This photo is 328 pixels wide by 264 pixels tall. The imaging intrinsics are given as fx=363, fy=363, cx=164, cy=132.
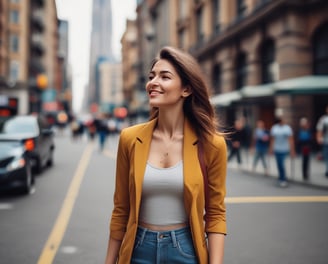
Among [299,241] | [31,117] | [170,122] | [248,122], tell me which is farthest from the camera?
[248,122]

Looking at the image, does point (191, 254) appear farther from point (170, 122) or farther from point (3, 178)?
point (3, 178)

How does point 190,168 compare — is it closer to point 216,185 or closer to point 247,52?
point 216,185

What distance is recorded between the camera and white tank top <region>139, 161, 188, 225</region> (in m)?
1.94

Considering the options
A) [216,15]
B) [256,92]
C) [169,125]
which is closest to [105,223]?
[169,125]

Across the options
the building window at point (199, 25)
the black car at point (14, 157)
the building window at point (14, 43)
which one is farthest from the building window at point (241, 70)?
the building window at point (14, 43)

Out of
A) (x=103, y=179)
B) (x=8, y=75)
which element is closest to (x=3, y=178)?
(x=103, y=179)

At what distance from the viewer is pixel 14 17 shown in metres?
49.6

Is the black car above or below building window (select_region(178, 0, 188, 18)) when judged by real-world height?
below

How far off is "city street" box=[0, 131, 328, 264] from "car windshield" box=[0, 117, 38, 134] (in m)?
1.70

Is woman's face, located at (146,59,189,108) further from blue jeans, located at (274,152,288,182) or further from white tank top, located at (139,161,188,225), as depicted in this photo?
blue jeans, located at (274,152,288,182)

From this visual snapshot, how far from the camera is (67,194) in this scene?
8453 millimetres

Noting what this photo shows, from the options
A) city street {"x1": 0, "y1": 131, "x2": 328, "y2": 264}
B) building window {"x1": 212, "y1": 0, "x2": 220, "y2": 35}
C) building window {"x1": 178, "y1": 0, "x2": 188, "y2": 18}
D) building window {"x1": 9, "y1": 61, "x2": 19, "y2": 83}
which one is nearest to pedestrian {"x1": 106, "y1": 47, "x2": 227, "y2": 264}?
city street {"x1": 0, "y1": 131, "x2": 328, "y2": 264}

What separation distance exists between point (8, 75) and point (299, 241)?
49887 millimetres

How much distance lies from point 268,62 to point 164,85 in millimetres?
20757
